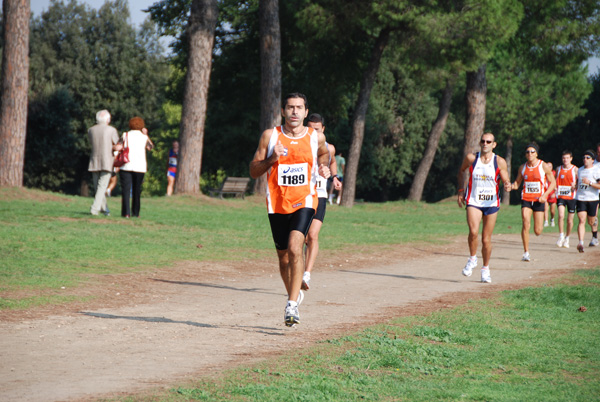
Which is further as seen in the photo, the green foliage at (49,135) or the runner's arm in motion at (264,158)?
the green foliage at (49,135)

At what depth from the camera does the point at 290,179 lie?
7.68 m

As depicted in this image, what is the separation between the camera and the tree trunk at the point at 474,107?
32.7 metres

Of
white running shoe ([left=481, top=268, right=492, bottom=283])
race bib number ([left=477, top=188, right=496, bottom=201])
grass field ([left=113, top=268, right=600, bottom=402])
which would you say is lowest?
grass field ([left=113, top=268, right=600, bottom=402])

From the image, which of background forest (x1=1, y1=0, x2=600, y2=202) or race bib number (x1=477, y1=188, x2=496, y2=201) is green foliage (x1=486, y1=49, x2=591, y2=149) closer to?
background forest (x1=1, y1=0, x2=600, y2=202)

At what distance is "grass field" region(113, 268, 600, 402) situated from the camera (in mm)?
5105

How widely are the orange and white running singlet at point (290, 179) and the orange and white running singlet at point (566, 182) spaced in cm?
1294

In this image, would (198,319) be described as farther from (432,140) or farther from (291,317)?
(432,140)

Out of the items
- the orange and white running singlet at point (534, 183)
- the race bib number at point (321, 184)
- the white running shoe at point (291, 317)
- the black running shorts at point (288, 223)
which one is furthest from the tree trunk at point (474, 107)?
the white running shoe at point (291, 317)

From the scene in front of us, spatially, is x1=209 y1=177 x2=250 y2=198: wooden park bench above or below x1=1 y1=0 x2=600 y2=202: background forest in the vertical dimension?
below

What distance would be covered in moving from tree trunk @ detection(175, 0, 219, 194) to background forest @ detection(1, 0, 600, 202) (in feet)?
21.5

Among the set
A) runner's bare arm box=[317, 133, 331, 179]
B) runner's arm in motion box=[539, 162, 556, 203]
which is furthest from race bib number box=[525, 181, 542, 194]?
runner's bare arm box=[317, 133, 331, 179]

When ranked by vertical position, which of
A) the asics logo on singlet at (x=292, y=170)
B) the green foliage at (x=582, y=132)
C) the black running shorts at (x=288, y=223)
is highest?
the green foliage at (x=582, y=132)

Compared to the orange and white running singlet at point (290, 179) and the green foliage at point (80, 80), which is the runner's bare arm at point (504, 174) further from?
the green foliage at point (80, 80)

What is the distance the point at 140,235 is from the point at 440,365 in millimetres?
10116
